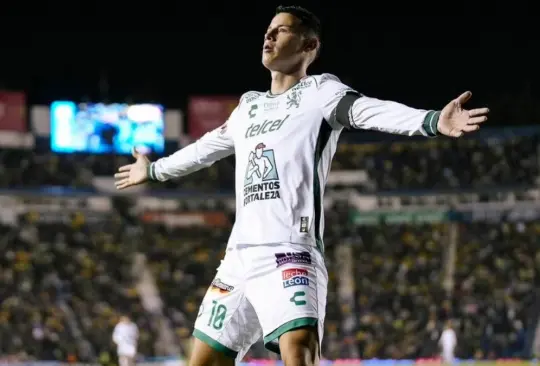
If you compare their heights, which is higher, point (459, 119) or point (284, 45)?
point (284, 45)

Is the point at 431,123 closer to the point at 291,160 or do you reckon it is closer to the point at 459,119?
the point at 459,119

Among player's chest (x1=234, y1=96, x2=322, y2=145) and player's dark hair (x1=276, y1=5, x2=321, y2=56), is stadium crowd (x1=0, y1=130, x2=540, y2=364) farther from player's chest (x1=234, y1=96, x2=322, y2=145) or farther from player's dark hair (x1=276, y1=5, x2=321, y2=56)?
player's dark hair (x1=276, y1=5, x2=321, y2=56)

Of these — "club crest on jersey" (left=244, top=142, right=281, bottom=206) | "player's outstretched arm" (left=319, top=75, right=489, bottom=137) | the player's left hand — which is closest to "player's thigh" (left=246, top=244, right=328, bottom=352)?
"club crest on jersey" (left=244, top=142, right=281, bottom=206)

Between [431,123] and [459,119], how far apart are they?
0.39 feet

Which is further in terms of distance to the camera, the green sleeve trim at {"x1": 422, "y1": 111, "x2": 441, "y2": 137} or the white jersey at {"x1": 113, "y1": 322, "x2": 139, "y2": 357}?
the white jersey at {"x1": 113, "y1": 322, "x2": 139, "y2": 357}

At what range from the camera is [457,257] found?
34281 mm

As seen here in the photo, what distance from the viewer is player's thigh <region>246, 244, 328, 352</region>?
429 cm

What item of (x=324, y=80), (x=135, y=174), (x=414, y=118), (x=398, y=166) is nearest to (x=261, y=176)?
(x=324, y=80)

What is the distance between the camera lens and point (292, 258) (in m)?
4.37

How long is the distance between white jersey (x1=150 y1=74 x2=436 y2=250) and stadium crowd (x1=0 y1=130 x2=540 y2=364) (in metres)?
20.7

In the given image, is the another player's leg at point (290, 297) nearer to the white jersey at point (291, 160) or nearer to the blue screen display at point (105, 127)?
the white jersey at point (291, 160)

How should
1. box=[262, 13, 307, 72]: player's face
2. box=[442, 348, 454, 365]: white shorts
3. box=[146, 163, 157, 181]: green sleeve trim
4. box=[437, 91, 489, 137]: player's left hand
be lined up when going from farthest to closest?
box=[442, 348, 454, 365]: white shorts, box=[146, 163, 157, 181]: green sleeve trim, box=[262, 13, 307, 72]: player's face, box=[437, 91, 489, 137]: player's left hand

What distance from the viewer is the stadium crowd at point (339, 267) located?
27.4m

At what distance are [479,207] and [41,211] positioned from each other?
1710 centimetres
